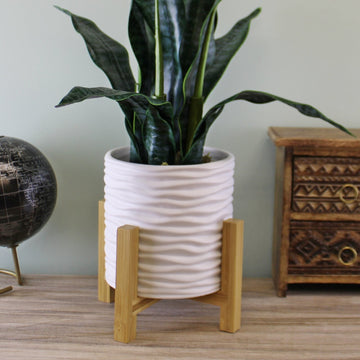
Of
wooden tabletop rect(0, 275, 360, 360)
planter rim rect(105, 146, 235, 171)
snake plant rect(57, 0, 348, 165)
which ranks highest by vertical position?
snake plant rect(57, 0, 348, 165)

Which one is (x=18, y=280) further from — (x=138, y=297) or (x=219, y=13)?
(x=219, y=13)

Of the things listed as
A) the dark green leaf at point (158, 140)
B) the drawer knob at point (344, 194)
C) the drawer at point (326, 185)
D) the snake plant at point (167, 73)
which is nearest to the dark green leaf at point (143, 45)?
the snake plant at point (167, 73)

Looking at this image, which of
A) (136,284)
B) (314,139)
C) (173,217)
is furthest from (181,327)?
(314,139)

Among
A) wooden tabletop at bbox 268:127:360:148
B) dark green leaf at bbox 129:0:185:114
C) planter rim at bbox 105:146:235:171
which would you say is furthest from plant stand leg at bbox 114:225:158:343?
wooden tabletop at bbox 268:127:360:148

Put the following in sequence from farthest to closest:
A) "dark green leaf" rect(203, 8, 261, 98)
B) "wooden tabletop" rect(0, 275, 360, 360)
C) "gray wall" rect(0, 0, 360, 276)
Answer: "gray wall" rect(0, 0, 360, 276) → "dark green leaf" rect(203, 8, 261, 98) → "wooden tabletop" rect(0, 275, 360, 360)

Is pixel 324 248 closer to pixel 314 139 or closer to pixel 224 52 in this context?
pixel 314 139

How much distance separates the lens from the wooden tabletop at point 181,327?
956 mm

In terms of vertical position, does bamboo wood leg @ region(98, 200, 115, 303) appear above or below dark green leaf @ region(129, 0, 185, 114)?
below

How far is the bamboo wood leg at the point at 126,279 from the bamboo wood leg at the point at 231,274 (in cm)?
18

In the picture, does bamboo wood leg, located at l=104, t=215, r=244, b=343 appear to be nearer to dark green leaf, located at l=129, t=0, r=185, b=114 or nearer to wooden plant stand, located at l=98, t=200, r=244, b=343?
wooden plant stand, located at l=98, t=200, r=244, b=343

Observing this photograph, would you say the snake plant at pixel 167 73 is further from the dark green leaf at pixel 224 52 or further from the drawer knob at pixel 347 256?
the drawer knob at pixel 347 256

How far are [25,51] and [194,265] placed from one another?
0.69 meters

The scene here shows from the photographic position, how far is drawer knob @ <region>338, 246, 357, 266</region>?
46.1 inches

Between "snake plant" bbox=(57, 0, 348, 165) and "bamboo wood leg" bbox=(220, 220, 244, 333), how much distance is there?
0.15 m
